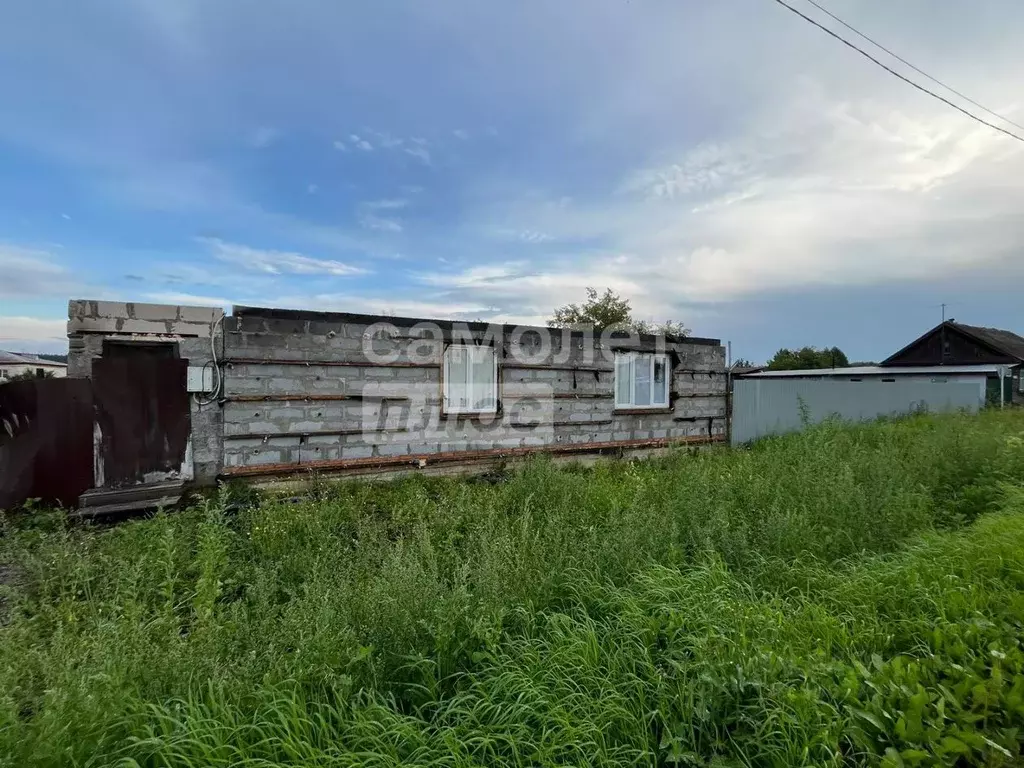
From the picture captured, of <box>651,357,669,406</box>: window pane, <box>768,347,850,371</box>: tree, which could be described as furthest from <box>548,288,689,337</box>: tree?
<box>768,347,850,371</box>: tree

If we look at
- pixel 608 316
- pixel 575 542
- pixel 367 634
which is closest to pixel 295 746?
pixel 367 634

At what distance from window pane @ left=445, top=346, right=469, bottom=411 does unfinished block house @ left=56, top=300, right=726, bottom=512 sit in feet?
0.05

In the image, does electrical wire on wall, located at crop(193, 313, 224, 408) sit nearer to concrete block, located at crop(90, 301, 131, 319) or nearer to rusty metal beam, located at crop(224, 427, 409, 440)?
rusty metal beam, located at crop(224, 427, 409, 440)

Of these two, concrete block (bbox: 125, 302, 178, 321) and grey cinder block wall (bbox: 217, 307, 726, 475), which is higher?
concrete block (bbox: 125, 302, 178, 321)

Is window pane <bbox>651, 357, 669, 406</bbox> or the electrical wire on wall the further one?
window pane <bbox>651, 357, 669, 406</bbox>

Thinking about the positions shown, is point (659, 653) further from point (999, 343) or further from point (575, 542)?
point (999, 343)

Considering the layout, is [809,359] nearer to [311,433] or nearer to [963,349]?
[963,349]

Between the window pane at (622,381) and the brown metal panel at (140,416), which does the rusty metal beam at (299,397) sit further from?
the window pane at (622,381)

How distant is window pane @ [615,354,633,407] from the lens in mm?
8742

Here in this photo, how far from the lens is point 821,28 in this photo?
5.60 meters

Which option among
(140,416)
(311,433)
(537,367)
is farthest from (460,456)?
(140,416)

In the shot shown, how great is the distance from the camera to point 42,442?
518 centimetres

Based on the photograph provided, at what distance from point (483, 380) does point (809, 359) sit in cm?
4111

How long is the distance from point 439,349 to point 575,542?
4.35 m
